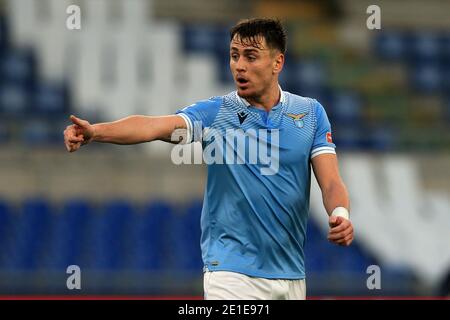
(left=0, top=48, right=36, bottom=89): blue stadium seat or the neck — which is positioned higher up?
the neck

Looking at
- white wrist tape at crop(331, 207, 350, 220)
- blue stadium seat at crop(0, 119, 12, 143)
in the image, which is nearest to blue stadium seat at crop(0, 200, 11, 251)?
blue stadium seat at crop(0, 119, 12, 143)

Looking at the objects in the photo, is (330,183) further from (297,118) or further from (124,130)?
(124,130)

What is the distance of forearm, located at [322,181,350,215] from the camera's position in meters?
4.88

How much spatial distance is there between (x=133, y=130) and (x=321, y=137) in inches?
39.4

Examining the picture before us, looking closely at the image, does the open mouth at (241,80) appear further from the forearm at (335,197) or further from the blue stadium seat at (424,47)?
the blue stadium seat at (424,47)

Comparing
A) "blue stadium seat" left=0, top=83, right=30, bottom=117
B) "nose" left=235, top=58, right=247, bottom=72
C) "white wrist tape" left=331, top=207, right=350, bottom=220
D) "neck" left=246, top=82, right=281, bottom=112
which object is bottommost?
"blue stadium seat" left=0, top=83, right=30, bottom=117

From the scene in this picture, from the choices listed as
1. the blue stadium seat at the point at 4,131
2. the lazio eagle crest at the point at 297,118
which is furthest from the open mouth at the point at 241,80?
the blue stadium seat at the point at 4,131

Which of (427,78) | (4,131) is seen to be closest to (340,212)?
(4,131)

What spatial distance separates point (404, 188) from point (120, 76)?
471 cm

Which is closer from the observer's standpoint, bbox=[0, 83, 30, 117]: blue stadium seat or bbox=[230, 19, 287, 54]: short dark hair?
bbox=[230, 19, 287, 54]: short dark hair

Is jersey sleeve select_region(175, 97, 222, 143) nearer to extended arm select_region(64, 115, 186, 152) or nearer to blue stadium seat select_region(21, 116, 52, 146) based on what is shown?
extended arm select_region(64, 115, 186, 152)

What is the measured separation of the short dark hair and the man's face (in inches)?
0.6

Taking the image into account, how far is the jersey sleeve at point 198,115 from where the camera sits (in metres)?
4.83

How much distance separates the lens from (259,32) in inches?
193
